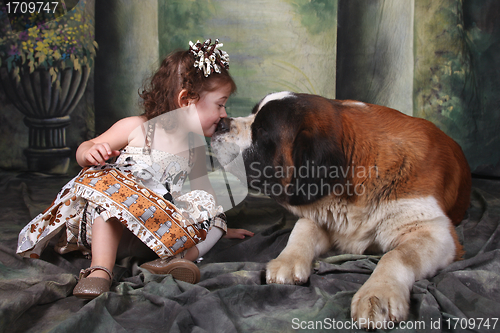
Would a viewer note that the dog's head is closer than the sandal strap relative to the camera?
No

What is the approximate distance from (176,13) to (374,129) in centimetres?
226

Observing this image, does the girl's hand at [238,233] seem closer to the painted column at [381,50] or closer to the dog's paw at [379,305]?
the dog's paw at [379,305]

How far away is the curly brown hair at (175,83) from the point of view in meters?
1.60

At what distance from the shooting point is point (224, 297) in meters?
1.02

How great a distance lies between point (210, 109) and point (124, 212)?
0.61 meters

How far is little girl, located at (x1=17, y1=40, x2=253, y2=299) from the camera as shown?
1.21 metres

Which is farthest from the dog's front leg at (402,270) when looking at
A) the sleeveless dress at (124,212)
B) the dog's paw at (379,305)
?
the sleeveless dress at (124,212)

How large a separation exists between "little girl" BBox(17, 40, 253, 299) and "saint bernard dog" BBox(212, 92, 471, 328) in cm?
28

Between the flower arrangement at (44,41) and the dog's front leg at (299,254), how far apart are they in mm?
2444

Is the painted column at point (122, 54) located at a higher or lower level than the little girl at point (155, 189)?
higher

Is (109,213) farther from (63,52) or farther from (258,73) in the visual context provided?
(63,52)

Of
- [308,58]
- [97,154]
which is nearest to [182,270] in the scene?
[97,154]
